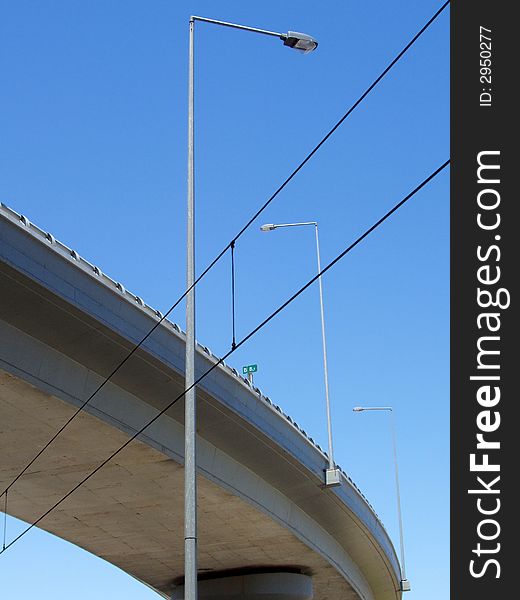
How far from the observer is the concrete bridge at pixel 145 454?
1060 inches

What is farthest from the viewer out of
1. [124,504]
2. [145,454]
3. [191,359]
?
[124,504]

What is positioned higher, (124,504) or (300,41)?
(300,41)

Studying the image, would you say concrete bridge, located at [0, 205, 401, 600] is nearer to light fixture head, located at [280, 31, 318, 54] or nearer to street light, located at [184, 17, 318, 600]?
street light, located at [184, 17, 318, 600]

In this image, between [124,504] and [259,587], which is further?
[259,587]

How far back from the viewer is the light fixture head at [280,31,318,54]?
2097 centimetres

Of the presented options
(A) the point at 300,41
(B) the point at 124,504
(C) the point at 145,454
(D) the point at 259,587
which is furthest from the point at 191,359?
(D) the point at 259,587

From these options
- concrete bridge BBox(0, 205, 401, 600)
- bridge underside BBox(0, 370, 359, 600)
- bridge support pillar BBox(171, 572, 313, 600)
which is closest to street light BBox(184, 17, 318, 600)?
concrete bridge BBox(0, 205, 401, 600)

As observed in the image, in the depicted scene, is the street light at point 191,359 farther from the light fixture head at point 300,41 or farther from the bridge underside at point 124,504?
the bridge underside at point 124,504

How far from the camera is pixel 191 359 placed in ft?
68.7

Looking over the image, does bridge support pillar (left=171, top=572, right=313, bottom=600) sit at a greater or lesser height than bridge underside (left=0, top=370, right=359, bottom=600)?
lesser

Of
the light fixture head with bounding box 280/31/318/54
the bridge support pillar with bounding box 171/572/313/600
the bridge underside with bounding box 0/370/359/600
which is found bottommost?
the bridge support pillar with bounding box 171/572/313/600

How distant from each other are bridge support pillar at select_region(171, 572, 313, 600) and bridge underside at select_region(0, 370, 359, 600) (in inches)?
23.1

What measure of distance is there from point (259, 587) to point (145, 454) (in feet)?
60.6

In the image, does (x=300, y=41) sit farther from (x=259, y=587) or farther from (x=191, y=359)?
(x=259, y=587)
